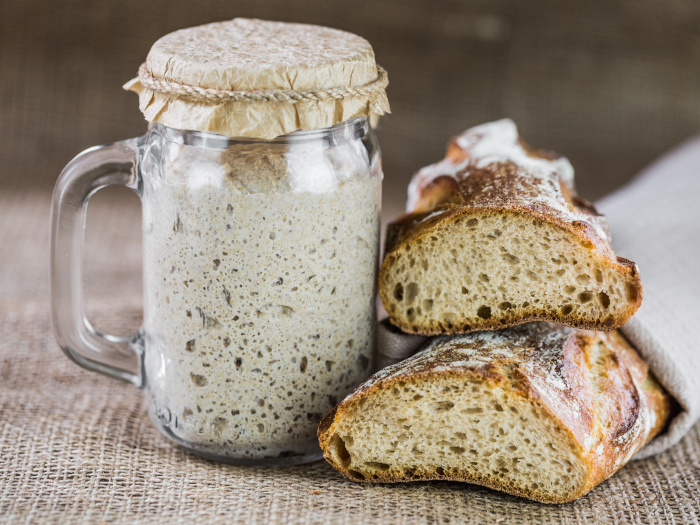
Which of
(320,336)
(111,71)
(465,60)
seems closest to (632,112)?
(465,60)

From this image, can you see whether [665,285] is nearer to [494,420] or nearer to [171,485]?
[494,420]

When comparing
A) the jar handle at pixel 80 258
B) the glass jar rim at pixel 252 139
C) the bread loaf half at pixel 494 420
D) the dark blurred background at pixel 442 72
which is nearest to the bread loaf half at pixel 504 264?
the bread loaf half at pixel 494 420

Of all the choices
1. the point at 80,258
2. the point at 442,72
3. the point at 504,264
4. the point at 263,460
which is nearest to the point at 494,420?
the point at 504,264

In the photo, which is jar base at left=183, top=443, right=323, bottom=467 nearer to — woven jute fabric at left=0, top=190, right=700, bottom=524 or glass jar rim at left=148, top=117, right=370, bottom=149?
woven jute fabric at left=0, top=190, right=700, bottom=524

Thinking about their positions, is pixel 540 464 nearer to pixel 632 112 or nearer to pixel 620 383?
pixel 620 383

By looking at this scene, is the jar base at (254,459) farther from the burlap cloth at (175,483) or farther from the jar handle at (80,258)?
the jar handle at (80,258)

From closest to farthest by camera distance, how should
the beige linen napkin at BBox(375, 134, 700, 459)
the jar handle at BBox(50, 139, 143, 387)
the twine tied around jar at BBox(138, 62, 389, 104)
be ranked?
the twine tied around jar at BBox(138, 62, 389, 104) → the jar handle at BBox(50, 139, 143, 387) → the beige linen napkin at BBox(375, 134, 700, 459)

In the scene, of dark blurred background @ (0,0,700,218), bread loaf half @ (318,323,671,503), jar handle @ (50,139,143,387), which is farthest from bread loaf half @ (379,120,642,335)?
dark blurred background @ (0,0,700,218)
